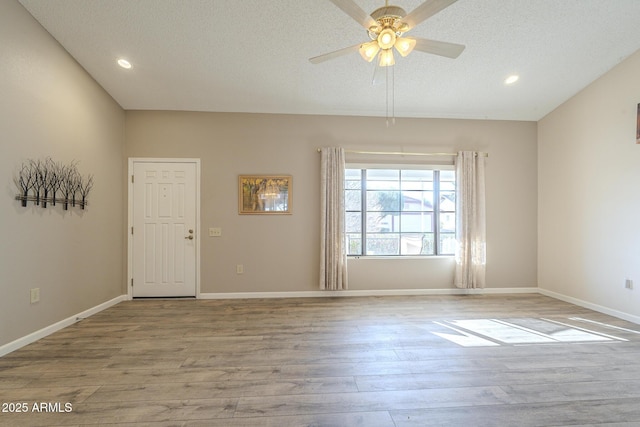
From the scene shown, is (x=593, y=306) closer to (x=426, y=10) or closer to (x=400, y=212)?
(x=400, y=212)

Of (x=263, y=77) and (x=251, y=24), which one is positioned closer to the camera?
(x=251, y=24)

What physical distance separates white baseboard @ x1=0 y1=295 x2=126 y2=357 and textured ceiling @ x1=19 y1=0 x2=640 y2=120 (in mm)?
2848

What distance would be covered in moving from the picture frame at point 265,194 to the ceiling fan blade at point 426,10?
8.83 ft

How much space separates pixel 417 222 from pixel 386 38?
306 cm

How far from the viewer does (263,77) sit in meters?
3.48

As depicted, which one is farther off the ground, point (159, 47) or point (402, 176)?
point (159, 47)

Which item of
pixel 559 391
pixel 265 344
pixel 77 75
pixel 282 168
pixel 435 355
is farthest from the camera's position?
pixel 282 168

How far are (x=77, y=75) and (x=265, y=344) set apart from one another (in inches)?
147

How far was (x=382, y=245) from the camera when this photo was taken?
4453 mm

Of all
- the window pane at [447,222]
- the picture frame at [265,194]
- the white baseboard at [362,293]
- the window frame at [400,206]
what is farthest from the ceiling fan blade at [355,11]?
the white baseboard at [362,293]

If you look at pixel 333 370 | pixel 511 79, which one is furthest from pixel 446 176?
pixel 333 370

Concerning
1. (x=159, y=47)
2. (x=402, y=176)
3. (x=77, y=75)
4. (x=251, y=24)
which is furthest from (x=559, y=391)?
(x=77, y=75)

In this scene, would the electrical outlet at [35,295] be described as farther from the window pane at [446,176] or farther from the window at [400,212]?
the window pane at [446,176]

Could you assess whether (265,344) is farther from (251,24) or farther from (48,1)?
(48,1)
